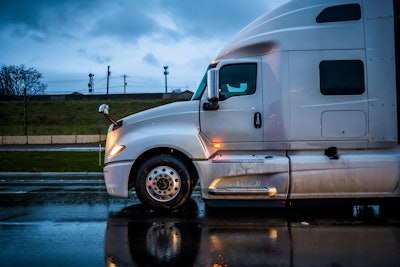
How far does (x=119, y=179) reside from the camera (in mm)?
5992

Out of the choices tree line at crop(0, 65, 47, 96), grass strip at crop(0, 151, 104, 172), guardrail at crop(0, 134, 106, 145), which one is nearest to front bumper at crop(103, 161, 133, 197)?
grass strip at crop(0, 151, 104, 172)

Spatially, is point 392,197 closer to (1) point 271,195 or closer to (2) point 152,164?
A: (1) point 271,195

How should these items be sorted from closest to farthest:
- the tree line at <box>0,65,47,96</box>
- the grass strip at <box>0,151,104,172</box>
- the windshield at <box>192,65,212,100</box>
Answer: the windshield at <box>192,65,212,100</box>, the grass strip at <box>0,151,104,172</box>, the tree line at <box>0,65,47,96</box>

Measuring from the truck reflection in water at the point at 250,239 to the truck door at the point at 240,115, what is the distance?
114cm

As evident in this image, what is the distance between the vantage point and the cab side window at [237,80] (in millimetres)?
6066

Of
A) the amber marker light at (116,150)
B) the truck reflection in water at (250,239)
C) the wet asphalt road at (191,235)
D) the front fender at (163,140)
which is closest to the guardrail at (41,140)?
the wet asphalt road at (191,235)

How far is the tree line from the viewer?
52.7m

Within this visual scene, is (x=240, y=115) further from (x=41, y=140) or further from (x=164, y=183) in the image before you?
(x=41, y=140)

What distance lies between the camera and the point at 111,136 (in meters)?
6.26

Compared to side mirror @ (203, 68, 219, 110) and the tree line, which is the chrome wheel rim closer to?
side mirror @ (203, 68, 219, 110)

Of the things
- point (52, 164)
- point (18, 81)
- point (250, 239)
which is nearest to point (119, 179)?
point (250, 239)

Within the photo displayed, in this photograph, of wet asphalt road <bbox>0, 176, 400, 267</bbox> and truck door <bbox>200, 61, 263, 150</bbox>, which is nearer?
wet asphalt road <bbox>0, 176, 400, 267</bbox>

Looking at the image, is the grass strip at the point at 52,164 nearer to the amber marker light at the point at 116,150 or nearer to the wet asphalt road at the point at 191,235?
the wet asphalt road at the point at 191,235

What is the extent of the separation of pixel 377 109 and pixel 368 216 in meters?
1.58
